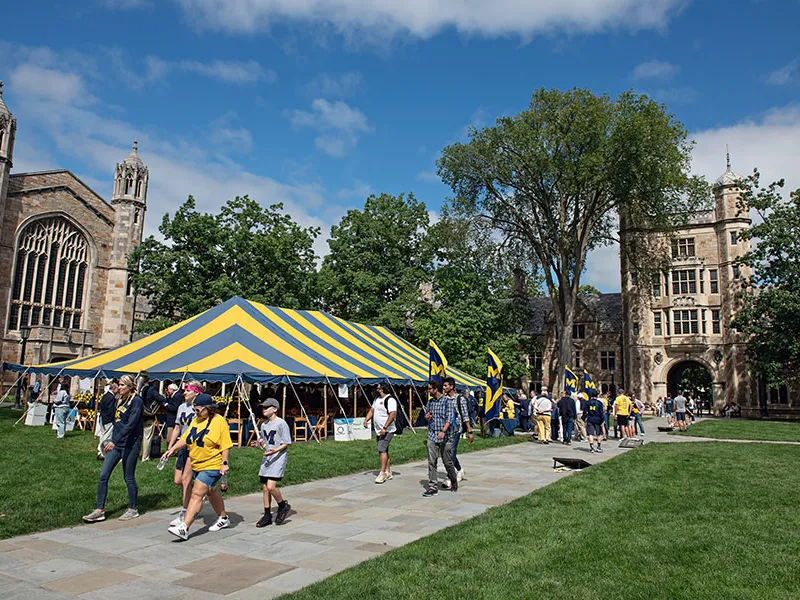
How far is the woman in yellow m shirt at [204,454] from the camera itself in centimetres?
592

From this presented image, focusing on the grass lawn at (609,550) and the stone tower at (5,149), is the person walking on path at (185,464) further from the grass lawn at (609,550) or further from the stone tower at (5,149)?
the stone tower at (5,149)

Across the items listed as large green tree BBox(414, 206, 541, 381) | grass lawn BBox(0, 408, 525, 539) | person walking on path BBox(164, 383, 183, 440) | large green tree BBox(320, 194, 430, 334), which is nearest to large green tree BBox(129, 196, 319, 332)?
large green tree BBox(320, 194, 430, 334)

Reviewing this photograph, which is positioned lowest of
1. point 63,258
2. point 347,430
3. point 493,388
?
point 347,430

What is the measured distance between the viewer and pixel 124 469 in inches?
270

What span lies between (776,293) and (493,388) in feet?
72.3

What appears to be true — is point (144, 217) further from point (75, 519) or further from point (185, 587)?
point (185, 587)

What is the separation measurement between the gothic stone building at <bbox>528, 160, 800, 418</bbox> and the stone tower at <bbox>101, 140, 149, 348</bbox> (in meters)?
29.9

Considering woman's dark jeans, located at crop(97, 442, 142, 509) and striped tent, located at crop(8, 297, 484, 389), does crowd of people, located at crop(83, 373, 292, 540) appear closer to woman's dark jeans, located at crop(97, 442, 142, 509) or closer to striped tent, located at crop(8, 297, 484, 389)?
woman's dark jeans, located at crop(97, 442, 142, 509)

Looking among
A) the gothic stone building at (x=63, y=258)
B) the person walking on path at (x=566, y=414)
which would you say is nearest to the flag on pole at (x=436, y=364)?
the person walking on path at (x=566, y=414)

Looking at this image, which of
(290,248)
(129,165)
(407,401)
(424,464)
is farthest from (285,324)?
(129,165)

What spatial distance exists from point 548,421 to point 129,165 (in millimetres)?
29716

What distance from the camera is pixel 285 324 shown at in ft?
63.0

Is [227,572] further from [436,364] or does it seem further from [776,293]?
[776,293]

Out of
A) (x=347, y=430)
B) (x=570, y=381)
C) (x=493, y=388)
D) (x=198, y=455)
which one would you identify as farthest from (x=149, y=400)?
(x=570, y=381)
